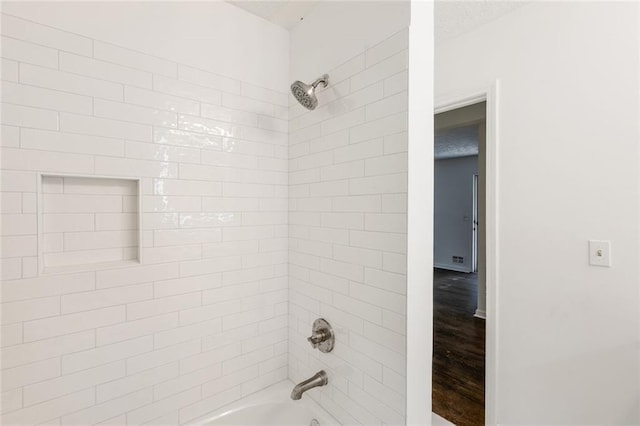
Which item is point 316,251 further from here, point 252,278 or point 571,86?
point 571,86

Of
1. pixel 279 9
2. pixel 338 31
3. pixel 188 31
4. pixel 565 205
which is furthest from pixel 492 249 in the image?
pixel 188 31

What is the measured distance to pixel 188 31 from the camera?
49.2 inches

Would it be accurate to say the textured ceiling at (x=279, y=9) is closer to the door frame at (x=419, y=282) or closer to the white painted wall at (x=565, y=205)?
the door frame at (x=419, y=282)

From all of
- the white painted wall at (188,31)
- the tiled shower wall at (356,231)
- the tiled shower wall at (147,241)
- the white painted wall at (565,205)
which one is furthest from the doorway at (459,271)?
the white painted wall at (188,31)

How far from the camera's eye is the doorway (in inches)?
86.3

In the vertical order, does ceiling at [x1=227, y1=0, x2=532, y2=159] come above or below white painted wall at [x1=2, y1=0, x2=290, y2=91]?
above

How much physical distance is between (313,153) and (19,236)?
1067mm

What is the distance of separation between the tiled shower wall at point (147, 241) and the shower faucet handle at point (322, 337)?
0.29 meters

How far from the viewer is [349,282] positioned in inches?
47.8

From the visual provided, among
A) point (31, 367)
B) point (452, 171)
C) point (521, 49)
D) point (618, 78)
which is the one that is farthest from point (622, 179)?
point (452, 171)

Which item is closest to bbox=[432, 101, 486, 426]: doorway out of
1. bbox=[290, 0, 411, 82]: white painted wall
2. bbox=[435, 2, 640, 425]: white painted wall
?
bbox=[435, 2, 640, 425]: white painted wall

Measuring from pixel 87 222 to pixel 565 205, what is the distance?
2.08 metres

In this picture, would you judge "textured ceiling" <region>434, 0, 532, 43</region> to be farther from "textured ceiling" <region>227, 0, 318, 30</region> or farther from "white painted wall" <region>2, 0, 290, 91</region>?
"white painted wall" <region>2, 0, 290, 91</region>

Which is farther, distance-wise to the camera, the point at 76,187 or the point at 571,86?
the point at 571,86
